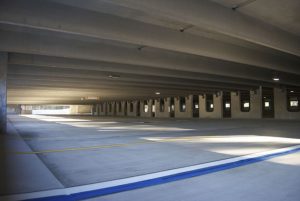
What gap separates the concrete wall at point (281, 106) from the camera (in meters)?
25.6

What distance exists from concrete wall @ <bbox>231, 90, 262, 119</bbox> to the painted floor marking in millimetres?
24914

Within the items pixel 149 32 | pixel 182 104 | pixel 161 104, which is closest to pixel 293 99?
pixel 182 104

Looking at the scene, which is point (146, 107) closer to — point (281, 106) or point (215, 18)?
point (281, 106)

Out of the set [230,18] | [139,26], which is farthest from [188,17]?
[139,26]

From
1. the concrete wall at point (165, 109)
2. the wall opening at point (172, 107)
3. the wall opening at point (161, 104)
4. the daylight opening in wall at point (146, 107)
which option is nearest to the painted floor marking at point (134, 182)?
the wall opening at point (172, 107)

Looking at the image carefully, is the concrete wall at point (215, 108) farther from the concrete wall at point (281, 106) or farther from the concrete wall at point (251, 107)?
the concrete wall at point (281, 106)

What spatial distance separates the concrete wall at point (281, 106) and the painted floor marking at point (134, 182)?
2398 cm

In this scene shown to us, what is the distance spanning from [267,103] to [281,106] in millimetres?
2268

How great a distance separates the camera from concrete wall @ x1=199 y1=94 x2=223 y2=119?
31.6 m

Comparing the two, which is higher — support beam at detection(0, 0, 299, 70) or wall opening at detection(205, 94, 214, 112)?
support beam at detection(0, 0, 299, 70)

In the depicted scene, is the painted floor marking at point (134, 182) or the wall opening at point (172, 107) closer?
the painted floor marking at point (134, 182)

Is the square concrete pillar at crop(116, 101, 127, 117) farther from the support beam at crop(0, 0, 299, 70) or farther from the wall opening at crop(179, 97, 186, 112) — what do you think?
the support beam at crop(0, 0, 299, 70)

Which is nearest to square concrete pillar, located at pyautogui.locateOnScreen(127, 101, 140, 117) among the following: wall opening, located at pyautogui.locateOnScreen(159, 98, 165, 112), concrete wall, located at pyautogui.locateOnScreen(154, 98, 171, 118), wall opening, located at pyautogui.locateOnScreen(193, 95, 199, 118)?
concrete wall, located at pyautogui.locateOnScreen(154, 98, 171, 118)

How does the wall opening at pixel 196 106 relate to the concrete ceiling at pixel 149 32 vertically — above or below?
below
